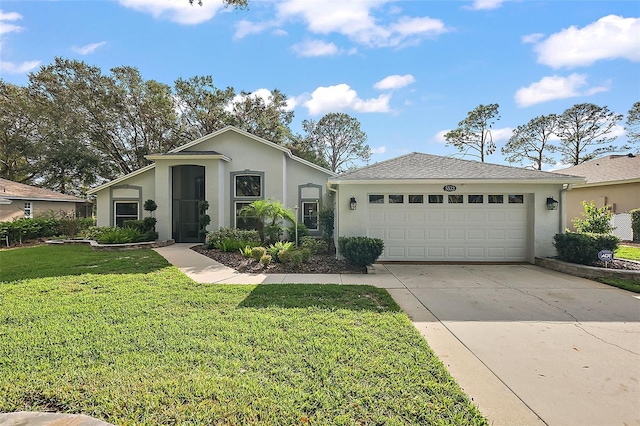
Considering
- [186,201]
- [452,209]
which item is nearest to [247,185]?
[186,201]

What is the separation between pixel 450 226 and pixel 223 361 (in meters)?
8.56

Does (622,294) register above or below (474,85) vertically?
below

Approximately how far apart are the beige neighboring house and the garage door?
690cm

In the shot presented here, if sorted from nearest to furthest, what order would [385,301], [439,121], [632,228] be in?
[385,301] → [632,228] → [439,121]

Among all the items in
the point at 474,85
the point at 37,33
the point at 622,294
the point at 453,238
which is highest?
the point at 37,33

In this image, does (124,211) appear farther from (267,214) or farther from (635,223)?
(635,223)

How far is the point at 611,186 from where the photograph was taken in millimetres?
16188

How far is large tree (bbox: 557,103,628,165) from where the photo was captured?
2650 cm

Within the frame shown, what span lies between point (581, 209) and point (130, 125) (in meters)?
31.3

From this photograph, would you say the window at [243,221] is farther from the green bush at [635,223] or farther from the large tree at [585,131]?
the large tree at [585,131]

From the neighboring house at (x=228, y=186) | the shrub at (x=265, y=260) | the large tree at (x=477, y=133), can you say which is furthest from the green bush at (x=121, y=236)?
the large tree at (x=477, y=133)

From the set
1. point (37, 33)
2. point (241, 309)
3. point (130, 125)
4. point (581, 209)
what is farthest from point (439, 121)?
point (130, 125)

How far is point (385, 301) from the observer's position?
555cm

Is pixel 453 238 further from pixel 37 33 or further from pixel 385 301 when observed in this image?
pixel 37 33
